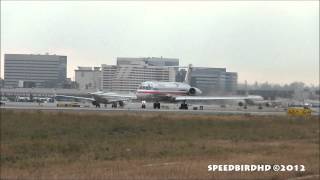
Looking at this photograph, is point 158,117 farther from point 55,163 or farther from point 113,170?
point 113,170

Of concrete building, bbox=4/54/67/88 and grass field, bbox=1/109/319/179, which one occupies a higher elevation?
concrete building, bbox=4/54/67/88

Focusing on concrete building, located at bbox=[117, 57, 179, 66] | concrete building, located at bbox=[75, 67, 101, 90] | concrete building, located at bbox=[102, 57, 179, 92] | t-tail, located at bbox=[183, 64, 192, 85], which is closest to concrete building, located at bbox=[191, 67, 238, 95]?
t-tail, located at bbox=[183, 64, 192, 85]

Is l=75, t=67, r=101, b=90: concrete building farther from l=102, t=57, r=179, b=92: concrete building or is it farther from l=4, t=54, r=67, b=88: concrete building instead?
l=4, t=54, r=67, b=88: concrete building

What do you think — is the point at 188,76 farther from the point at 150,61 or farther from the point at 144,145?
the point at 144,145

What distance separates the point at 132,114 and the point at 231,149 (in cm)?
2307

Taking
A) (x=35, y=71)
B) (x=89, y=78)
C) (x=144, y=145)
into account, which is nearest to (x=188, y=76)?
(x=89, y=78)

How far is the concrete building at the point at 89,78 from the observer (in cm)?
1684

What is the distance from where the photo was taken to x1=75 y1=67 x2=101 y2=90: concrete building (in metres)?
16.8

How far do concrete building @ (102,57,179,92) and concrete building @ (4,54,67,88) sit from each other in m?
1.19

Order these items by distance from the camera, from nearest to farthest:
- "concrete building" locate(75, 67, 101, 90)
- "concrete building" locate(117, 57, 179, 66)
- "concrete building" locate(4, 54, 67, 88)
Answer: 1. "concrete building" locate(4, 54, 67, 88)
2. "concrete building" locate(117, 57, 179, 66)
3. "concrete building" locate(75, 67, 101, 90)

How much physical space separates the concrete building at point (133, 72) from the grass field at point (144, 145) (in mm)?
2651

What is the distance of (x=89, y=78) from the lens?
16.9 meters

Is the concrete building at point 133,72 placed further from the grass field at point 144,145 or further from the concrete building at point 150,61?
the grass field at point 144,145

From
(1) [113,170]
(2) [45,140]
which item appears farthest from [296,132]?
(1) [113,170]
